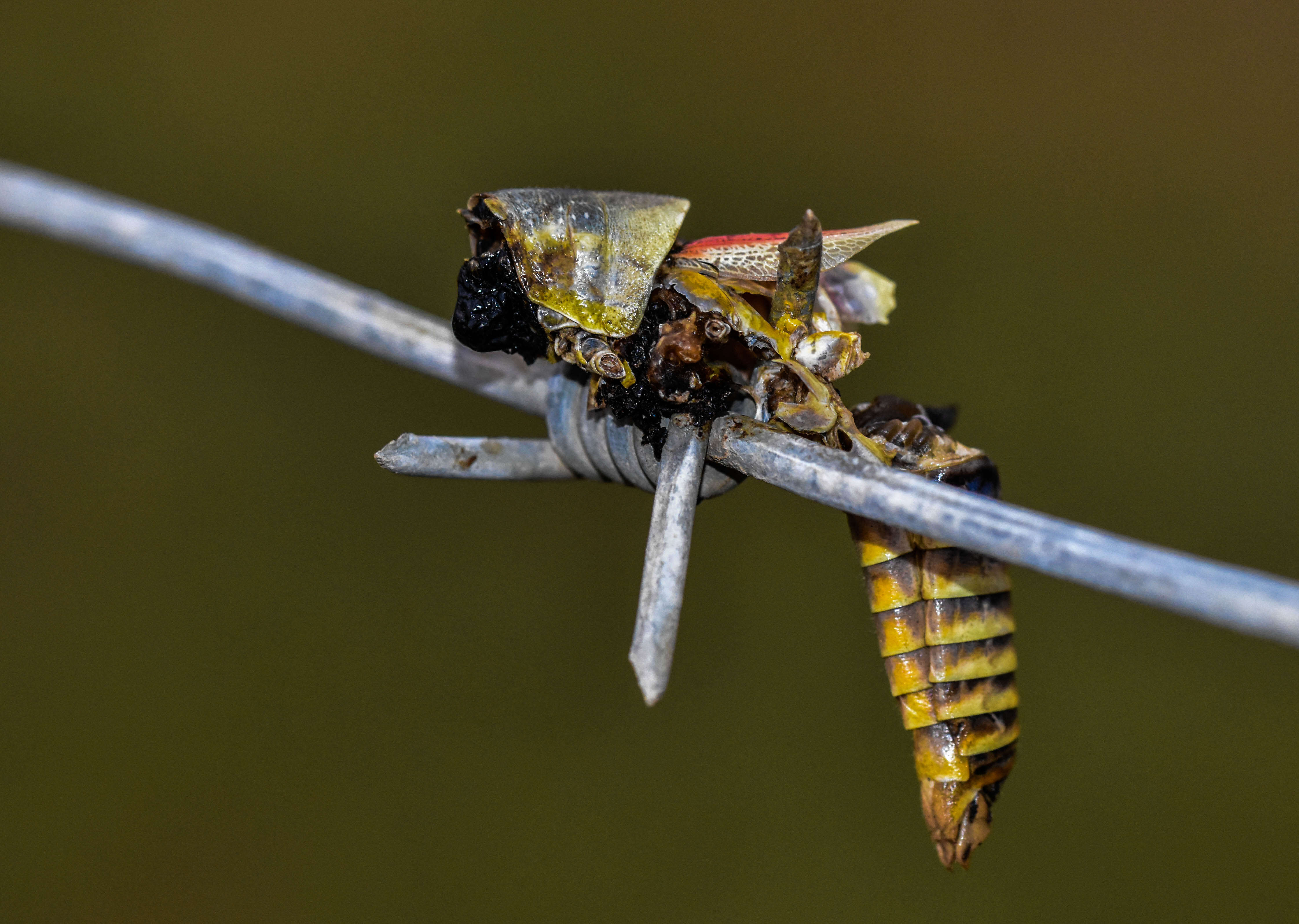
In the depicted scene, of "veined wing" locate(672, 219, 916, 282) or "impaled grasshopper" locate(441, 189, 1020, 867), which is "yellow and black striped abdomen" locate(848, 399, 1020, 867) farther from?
"veined wing" locate(672, 219, 916, 282)

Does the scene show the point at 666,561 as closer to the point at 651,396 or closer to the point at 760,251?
the point at 651,396

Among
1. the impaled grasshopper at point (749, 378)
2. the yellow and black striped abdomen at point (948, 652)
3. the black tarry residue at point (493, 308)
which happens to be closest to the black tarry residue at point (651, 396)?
the impaled grasshopper at point (749, 378)

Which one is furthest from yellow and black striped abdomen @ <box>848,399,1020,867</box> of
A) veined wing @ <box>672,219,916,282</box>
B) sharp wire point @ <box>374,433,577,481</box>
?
sharp wire point @ <box>374,433,577,481</box>

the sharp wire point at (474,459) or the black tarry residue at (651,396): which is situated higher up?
the black tarry residue at (651,396)

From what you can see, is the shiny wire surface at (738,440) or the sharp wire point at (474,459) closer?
the shiny wire surface at (738,440)

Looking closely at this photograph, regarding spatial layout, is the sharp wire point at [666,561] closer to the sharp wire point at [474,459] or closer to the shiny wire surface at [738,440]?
the shiny wire surface at [738,440]

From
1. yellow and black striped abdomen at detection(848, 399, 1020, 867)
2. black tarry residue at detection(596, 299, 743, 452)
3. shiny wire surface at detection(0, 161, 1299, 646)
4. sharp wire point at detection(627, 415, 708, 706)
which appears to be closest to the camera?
shiny wire surface at detection(0, 161, 1299, 646)

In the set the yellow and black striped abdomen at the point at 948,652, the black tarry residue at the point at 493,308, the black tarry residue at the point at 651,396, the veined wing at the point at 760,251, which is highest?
the veined wing at the point at 760,251
